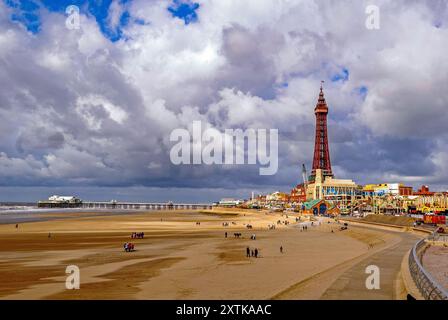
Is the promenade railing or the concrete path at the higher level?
the promenade railing

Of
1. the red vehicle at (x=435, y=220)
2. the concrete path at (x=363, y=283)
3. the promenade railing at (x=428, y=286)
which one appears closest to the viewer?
the promenade railing at (x=428, y=286)

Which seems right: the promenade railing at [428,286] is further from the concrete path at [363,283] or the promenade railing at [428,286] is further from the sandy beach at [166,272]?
the sandy beach at [166,272]

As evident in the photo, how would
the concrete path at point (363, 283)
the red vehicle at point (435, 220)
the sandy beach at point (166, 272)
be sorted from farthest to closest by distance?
Result: the red vehicle at point (435, 220) < the sandy beach at point (166, 272) < the concrete path at point (363, 283)

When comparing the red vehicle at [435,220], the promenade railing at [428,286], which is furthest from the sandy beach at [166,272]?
the red vehicle at [435,220]

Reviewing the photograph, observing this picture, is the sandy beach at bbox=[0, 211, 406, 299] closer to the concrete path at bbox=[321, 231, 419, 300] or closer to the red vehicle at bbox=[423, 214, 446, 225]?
the concrete path at bbox=[321, 231, 419, 300]

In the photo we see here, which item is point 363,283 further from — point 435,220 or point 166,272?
point 435,220

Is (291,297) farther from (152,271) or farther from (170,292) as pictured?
(152,271)

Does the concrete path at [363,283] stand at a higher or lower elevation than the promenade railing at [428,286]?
lower

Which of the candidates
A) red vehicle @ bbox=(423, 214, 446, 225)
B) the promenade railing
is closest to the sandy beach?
the promenade railing

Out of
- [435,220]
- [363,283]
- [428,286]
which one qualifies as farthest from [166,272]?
[435,220]

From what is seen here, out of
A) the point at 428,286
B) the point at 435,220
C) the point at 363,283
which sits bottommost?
the point at 435,220

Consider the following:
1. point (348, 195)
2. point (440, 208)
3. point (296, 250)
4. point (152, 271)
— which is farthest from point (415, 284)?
point (348, 195)
